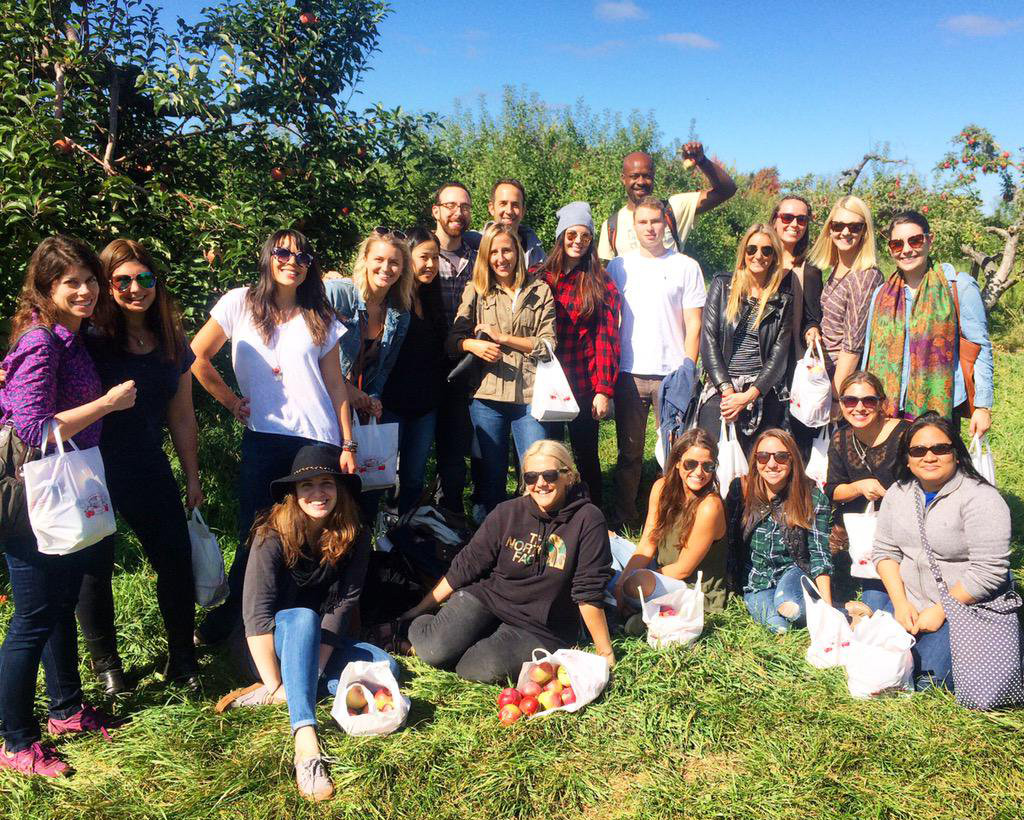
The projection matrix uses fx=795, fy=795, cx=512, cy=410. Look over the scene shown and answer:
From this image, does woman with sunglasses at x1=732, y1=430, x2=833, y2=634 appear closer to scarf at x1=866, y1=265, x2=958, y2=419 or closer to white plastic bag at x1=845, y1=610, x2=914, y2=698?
white plastic bag at x1=845, y1=610, x2=914, y2=698

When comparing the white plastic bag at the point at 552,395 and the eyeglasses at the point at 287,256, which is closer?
the eyeglasses at the point at 287,256

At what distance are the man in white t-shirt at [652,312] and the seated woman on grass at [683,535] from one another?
27.3 inches

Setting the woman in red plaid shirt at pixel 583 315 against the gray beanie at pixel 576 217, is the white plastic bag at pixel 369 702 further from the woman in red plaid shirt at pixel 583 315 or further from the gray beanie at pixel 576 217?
the gray beanie at pixel 576 217

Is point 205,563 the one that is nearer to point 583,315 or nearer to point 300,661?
point 300,661

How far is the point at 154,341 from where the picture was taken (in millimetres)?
3389

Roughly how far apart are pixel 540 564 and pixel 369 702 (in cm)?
100

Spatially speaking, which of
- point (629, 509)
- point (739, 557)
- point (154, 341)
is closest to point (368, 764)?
point (154, 341)

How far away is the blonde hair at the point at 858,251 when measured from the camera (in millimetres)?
4531

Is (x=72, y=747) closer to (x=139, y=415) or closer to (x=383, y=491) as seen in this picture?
(x=139, y=415)

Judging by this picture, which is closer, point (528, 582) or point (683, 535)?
point (528, 582)

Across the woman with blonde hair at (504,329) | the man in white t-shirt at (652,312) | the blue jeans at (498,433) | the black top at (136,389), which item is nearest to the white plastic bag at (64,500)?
the black top at (136,389)

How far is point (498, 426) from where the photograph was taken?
470 cm

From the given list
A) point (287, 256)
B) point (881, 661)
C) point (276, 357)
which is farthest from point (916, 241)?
point (276, 357)

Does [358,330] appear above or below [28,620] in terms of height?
above
